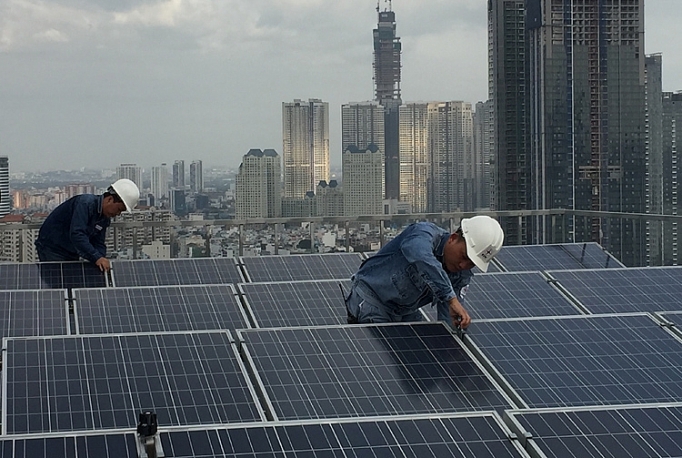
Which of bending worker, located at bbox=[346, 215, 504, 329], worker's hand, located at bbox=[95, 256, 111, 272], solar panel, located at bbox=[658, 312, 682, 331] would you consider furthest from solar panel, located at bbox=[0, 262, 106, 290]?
solar panel, located at bbox=[658, 312, 682, 331]

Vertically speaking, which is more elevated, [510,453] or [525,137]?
[525,137]

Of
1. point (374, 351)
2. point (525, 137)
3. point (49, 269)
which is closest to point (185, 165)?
point (525, 137)

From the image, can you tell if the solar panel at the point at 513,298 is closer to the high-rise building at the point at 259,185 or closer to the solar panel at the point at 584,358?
the solar panel at the point at 584,358

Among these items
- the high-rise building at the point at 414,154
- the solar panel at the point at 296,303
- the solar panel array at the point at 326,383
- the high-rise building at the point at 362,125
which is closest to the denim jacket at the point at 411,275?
the solar panel array at the point at 326,383

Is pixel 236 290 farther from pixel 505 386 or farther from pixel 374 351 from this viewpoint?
pixel 505 386

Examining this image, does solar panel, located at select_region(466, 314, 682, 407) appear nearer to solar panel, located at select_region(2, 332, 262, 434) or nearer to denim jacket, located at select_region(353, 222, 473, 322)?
denim jacket, located at select_region(353, 222, 473, 322)
